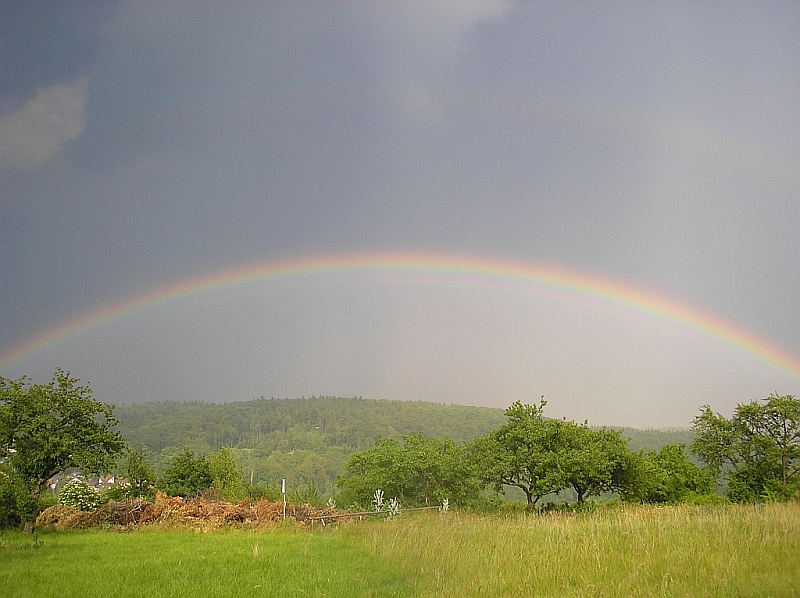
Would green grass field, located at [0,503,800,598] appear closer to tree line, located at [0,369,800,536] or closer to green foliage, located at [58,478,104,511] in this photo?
tree line, located at [0,369,800,536]

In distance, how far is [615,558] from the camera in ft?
32.4

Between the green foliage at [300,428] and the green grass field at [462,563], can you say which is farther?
the green foliage at [300,428]

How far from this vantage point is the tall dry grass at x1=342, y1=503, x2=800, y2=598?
7.99 m

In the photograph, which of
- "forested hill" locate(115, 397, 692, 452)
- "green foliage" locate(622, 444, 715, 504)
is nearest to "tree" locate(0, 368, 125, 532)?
"green foliage" locate(622, 444, 715, 504)

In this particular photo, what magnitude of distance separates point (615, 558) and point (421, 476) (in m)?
20.8

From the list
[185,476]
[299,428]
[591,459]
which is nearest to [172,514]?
[185,476]

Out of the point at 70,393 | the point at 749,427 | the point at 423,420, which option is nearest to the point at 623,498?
the point at 749,427

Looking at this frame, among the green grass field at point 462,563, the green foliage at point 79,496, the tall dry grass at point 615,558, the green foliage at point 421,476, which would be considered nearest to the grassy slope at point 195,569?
the green grass field at point 462,563

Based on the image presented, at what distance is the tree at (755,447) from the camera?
26578 mm

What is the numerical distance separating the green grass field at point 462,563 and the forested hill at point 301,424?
318ft

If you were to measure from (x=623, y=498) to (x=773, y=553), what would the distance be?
21211 millimetres

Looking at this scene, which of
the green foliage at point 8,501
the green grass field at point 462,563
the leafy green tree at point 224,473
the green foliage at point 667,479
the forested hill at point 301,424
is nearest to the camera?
the green grass field at point 462,563

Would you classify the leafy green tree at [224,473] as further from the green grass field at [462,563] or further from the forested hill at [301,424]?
the forested hill at [301,424]

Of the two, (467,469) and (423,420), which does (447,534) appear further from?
(423,420)
